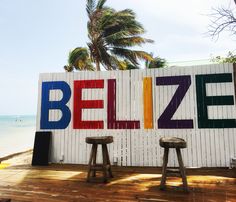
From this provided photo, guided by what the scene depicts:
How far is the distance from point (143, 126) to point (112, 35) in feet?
22.4

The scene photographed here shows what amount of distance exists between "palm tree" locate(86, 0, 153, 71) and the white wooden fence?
5897mm

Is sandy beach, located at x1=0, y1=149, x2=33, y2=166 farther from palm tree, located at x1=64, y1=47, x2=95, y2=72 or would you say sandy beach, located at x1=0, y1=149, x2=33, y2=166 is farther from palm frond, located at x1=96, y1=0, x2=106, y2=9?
palm frond, located at x1=96, y1=0, x2=106, y2=9

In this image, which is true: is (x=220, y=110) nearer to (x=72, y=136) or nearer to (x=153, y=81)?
(x=153, y=81)

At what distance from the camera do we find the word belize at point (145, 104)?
4453 mm

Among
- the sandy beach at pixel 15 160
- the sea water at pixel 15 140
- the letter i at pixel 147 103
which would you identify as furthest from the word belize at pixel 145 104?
the sea water at pixel 15 140

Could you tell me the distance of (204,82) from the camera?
4527 mm

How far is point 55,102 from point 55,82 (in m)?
0.50

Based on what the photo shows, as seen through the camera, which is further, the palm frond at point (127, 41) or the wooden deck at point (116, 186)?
the palm frond at point (127, 41)

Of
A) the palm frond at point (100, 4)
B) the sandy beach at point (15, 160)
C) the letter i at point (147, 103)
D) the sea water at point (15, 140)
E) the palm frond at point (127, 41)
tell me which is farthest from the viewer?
the sea water at point (15, 140)

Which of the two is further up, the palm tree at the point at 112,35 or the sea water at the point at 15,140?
the palm tree at the point at 112,35

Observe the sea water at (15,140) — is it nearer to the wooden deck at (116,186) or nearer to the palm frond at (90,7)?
the wooden deck at (116,186)

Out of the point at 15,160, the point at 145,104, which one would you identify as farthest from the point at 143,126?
the point at 15,160

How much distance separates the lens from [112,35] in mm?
10281

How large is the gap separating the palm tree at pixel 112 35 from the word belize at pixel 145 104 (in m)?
5.87
